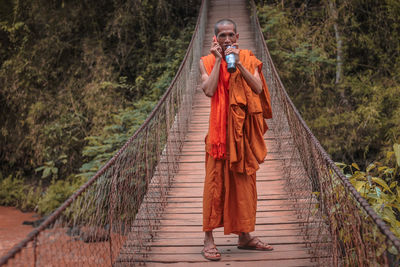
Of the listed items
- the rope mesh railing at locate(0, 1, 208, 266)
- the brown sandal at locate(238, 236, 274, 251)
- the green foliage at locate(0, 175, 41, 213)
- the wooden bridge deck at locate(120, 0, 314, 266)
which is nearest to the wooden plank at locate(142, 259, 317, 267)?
the wooden bridge deck at locate(120, 0, 314, 266)

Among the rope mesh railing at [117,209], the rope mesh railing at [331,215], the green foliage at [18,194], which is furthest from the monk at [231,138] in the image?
the green foliage at [18,194]

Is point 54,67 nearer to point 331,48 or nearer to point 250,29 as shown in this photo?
point 250,29

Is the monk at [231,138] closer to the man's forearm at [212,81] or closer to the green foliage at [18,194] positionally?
the man's forearm at [212,81]

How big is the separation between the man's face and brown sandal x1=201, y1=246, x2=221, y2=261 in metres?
1.19

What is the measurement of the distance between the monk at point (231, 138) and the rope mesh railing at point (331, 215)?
15.8 inches

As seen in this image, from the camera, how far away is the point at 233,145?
8.24 feet

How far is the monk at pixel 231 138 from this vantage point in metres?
2.51

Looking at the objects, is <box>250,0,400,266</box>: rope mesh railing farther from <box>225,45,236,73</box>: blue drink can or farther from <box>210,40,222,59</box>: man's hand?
<box>210,40,222,59</box>: man's hand

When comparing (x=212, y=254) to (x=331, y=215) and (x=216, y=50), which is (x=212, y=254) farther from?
(x=216, y=50)

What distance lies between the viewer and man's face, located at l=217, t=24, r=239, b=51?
97.6 inches

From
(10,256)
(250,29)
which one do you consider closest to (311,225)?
(10,256)

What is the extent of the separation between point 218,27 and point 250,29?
7.01 meters

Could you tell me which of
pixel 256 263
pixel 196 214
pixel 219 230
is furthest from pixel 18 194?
pixel 256 263

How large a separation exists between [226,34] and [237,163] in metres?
0.73
